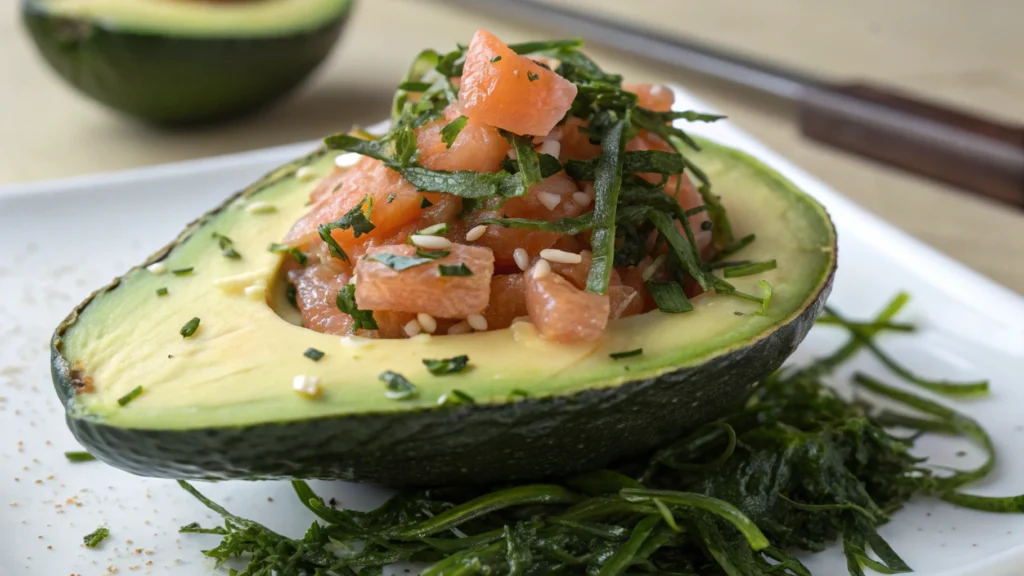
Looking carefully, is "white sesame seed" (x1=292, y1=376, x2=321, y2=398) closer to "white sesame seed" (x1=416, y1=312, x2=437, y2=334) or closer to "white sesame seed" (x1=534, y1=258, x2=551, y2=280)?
"white sesame seed" (x1=416, y1=312, x2=437, y2=334)

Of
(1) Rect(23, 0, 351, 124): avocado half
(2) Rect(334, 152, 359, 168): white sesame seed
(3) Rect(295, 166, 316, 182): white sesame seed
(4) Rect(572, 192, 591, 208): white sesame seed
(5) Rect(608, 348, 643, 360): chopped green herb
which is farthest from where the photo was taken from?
(1) Rect(23, 0, 351, 124): avocado half

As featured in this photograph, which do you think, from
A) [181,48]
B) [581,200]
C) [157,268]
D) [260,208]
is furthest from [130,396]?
[181,48]

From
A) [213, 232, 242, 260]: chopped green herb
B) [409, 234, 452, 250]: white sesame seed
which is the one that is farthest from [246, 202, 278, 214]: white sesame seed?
[409, 234, 452, 250]: white sesame seed

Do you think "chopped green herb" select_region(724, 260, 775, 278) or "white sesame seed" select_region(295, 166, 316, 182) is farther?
"white sesame seed" select_region(295, 166, 316, 182)

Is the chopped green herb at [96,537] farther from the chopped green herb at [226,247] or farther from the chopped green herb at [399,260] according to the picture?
the chopped green herb at [399,260]

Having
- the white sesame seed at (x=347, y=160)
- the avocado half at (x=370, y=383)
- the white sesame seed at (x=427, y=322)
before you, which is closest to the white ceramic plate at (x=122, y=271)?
the avocado half at (x=370, y=383)

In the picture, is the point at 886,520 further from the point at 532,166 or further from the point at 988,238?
the point at 988,238
